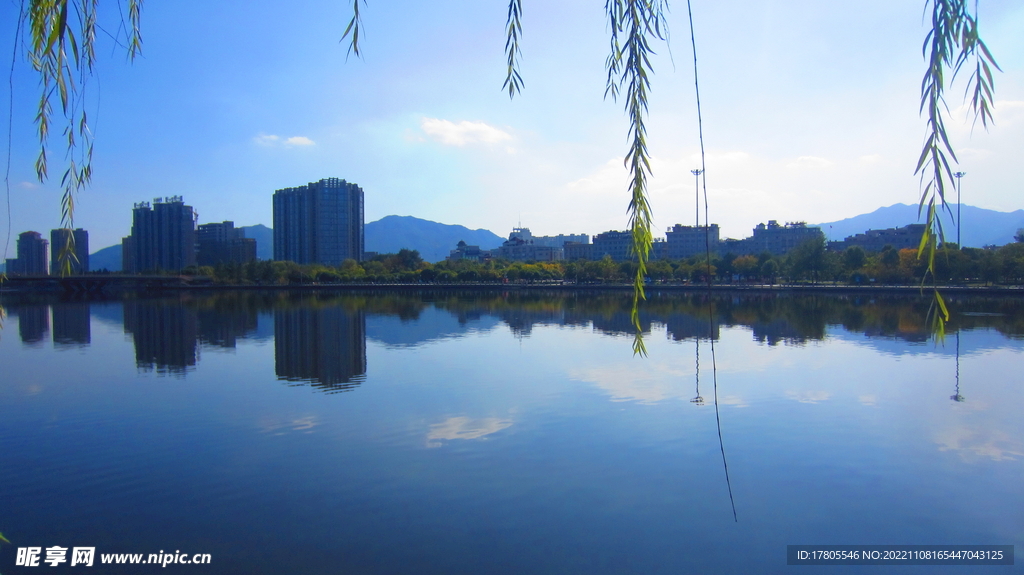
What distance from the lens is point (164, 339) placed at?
2119cm

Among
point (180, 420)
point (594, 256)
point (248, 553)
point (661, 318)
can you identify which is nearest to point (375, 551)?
→ point (248, 553)

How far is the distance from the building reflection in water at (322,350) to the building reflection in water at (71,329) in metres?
6.33

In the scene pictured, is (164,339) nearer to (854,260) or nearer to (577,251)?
(854,260)

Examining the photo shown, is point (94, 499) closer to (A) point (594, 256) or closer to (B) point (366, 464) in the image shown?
(B) point (366, 464)

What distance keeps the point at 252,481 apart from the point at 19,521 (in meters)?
2.07

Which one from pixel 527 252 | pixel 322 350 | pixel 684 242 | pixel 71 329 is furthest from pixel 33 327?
pixel 527 252

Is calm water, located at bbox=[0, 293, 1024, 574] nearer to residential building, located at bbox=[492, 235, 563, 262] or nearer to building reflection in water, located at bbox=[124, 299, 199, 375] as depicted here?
building reflection in water, located at bbox=[124, 299, 199, 375]

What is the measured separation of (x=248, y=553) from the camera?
5281mm

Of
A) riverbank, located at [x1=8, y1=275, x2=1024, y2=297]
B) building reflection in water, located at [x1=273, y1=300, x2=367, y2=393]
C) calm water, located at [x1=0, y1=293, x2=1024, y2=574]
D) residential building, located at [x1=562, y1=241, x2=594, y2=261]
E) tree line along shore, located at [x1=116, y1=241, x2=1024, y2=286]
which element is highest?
residential building, located at [x1=562, y1=241, x2=594, y2=261]

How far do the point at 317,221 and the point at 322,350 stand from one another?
89620 mm

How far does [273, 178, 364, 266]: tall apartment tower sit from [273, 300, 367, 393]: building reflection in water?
248 feet

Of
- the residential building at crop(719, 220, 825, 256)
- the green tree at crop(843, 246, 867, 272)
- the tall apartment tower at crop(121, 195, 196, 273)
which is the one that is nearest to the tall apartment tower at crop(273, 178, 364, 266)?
the tall apartment tower at crop(121, 195, 196, 273)

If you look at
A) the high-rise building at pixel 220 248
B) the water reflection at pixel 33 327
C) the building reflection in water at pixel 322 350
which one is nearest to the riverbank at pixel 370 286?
the high-rise building at pixel 220 248

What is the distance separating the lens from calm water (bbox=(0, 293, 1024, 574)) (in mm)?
5492
